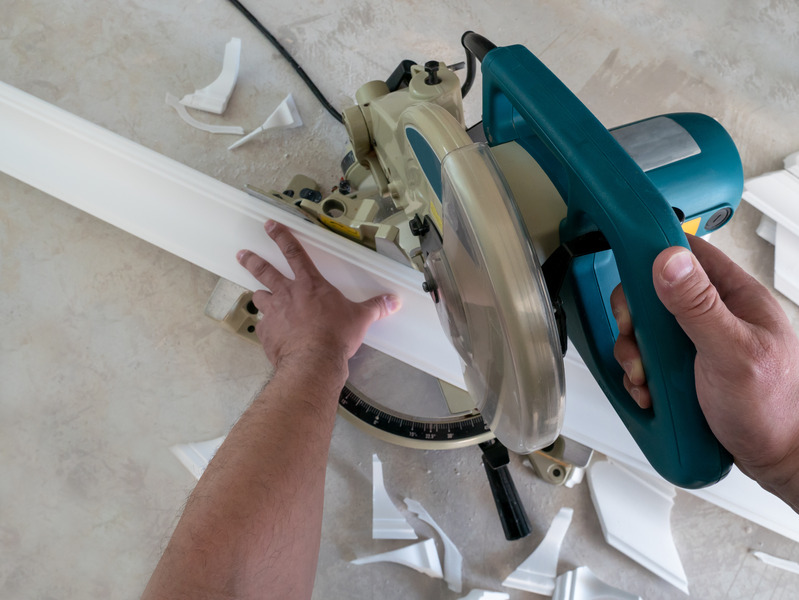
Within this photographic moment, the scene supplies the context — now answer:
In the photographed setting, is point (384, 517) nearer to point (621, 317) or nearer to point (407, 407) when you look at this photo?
point (407, 407)

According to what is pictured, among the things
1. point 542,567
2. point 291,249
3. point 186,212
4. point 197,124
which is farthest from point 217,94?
point 542,567

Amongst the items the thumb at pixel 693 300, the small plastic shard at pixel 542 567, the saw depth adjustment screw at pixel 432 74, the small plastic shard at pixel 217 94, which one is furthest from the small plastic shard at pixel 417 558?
the small plastic shard at pixel 217 94

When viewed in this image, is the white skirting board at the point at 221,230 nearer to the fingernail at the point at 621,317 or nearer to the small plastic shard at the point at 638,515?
the small plastic shard at the point at 638,515

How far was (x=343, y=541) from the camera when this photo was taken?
1.34 meters

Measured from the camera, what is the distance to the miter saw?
662mm

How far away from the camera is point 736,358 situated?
720mm

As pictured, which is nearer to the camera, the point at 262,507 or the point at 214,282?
the point at 262,507

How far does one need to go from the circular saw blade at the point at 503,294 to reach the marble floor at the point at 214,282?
0.72m

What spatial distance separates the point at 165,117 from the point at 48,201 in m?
0.42

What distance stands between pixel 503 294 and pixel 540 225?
10.2 inches

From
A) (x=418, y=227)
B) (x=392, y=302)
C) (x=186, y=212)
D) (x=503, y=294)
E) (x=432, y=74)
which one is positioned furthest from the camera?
(x=186, y=212)

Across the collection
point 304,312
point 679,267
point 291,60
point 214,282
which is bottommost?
point 214,282

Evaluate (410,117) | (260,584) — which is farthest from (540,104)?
(260,584)

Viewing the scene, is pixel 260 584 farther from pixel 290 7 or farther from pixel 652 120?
pixel 290 7
